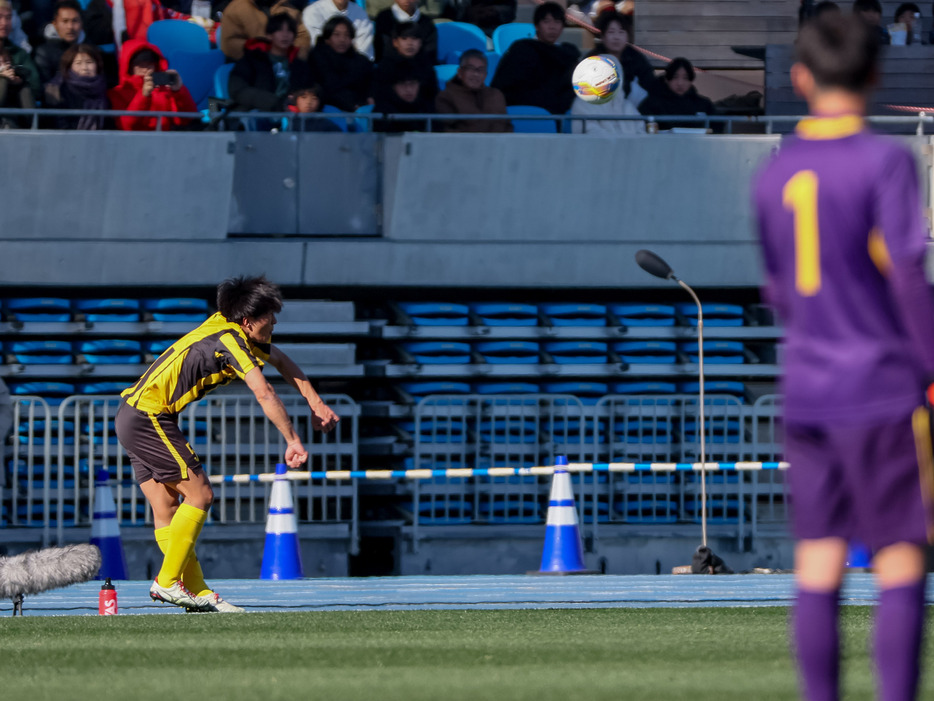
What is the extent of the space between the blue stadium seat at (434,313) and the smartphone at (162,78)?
Answer: 3.31 meters

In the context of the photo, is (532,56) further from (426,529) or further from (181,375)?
(181,375)

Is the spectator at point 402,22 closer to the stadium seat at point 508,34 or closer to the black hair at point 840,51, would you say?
the stadium seat at point 508,34

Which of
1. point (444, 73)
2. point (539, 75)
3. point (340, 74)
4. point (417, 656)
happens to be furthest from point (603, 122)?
point (417, 656)

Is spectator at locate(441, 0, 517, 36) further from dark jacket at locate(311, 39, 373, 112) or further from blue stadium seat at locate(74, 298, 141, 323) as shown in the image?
blue stadium seat at locate(74, 298, 141, 323)

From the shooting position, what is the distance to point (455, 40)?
1928cm

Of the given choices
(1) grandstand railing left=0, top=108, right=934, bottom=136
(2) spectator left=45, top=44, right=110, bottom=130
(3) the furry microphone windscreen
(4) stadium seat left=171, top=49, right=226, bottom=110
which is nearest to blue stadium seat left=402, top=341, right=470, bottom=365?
(1) grandstand railing left=0, top=108, right=934, bottom=136

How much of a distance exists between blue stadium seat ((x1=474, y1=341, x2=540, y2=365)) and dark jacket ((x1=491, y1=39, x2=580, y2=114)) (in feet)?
8.00

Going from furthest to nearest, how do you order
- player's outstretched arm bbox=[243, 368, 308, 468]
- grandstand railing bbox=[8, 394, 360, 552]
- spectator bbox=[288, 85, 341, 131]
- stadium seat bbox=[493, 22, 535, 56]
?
stadium seat bbox=[493, 22, 535, 56] < spectator bbox=[288, 85, 341, 131] < grandstand railing bbox=[8, 394, 360, 552] < player's outstretched arm bbox=[243, 368, 308, 468]

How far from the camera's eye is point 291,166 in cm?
1714

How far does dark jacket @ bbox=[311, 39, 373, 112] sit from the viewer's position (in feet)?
56.9

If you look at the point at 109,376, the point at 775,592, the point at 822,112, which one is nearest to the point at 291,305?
the point at 109,376

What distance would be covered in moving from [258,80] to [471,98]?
212 cm

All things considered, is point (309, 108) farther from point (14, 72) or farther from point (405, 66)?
point (14, 72)

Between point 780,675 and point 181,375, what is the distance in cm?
436
